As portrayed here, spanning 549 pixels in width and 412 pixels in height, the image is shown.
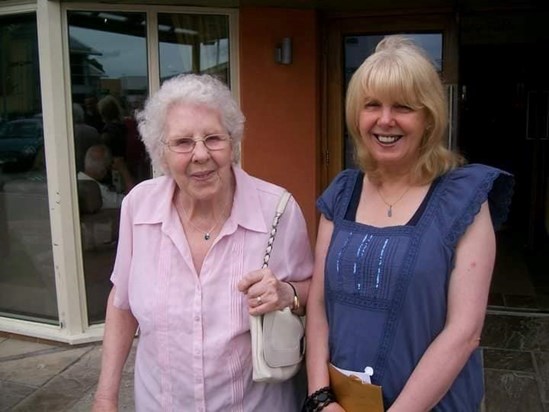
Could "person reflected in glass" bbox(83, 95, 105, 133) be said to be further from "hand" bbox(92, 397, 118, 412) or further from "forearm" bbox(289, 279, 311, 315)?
"forearm" bbox(289, 279, 311, 315)

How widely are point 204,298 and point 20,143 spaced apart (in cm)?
330

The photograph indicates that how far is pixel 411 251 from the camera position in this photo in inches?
59.6

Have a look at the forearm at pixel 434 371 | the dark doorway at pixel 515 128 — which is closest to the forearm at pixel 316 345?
the forearm at pixel 434 371

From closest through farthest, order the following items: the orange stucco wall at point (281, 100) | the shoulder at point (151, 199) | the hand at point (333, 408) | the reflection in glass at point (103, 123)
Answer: the hand at point (333, 408) < the shoulder at point (151, 199) < the reflection in glass at point (103, 123) < the orange stucco wall at point (281, 100)

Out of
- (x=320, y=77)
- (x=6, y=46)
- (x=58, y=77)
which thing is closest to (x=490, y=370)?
(x=320, y=77)

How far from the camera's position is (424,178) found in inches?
63.4

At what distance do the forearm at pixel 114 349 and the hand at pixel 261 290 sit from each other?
1.79ft

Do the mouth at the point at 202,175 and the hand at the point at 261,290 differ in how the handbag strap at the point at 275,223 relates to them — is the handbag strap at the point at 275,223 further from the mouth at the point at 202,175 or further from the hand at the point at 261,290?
the mouth at the point at 202,175

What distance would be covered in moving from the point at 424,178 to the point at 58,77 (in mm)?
3278

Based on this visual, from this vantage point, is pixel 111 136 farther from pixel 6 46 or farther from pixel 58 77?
pixel 6 46

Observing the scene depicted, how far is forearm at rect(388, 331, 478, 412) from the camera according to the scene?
1519mm

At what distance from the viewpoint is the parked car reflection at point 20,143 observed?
14.3 feet

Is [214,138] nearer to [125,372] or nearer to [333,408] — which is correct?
[333,408]

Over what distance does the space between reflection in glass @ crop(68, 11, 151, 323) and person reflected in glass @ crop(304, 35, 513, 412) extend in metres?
3.10
